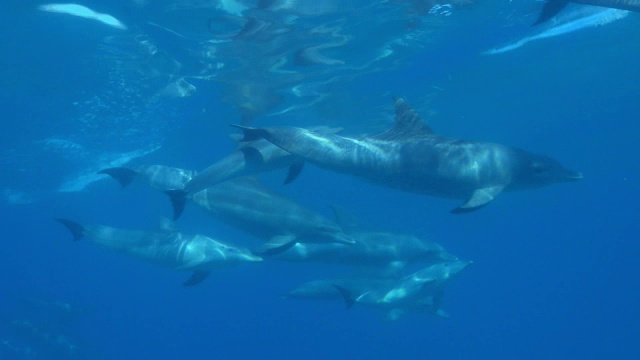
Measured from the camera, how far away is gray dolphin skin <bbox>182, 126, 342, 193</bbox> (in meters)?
11.4

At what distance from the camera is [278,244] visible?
13992 mm

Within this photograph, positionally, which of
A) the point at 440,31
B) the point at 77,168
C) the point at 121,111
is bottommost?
the point at 77,168

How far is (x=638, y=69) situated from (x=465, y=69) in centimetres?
1489

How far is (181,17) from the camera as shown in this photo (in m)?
15.3

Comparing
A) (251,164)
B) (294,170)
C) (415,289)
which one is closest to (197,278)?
(251,164)

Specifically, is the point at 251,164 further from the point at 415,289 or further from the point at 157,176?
the point at 415,289

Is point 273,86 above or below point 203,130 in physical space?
above

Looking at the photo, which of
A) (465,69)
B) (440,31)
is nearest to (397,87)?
(465,69)

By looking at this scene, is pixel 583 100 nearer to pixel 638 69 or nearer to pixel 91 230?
pixel 638 69

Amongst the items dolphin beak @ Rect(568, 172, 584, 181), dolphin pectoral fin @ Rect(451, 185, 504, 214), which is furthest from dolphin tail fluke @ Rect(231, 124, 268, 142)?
dolphin beak @ Rect(568, 172, 584, 181)

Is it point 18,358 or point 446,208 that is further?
point 446,208

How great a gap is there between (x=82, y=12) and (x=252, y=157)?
24.2 ft

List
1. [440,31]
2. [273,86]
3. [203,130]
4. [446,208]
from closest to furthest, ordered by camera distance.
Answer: [440,31] < [273,86] < [203,130] < [446,208]

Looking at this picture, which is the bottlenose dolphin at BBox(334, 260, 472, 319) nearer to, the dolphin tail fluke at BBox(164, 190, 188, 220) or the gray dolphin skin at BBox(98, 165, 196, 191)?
the gray dolphin skin at BBox(98, 165, 196, 191)
